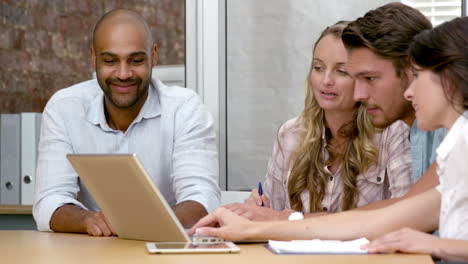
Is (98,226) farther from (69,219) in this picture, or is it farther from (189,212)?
(189,212)

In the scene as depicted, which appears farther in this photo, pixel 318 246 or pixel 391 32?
pixel 391 32

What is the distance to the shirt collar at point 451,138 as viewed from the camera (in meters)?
1.58

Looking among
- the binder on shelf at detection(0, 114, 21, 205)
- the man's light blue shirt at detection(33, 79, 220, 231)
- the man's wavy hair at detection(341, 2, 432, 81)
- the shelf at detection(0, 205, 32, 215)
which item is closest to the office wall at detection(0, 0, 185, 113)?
the binder on shelf at detection(0, 114, 21, 205)

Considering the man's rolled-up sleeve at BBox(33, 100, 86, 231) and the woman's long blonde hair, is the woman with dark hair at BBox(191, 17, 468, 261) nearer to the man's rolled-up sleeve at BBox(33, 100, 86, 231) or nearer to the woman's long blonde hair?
the woman's long blonde hair

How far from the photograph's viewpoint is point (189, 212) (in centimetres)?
239

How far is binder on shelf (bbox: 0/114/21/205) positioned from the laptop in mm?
1819

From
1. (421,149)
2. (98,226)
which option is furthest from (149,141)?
(421,149)

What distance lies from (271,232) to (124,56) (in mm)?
1173

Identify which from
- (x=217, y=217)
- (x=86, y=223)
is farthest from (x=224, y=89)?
(x=217, y=217)

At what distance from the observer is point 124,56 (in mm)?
2664

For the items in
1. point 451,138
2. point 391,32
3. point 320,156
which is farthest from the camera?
point 320,156

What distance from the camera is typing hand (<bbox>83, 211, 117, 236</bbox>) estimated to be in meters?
1.99

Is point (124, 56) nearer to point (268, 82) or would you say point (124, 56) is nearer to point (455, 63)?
point (268, 82)

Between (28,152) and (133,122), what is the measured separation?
3.63ft
